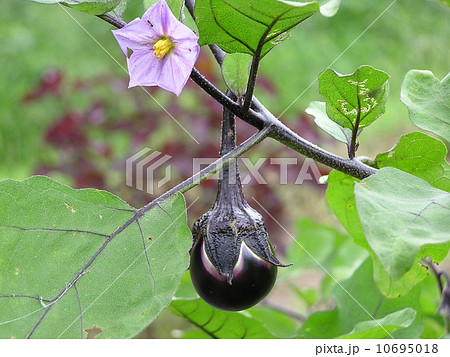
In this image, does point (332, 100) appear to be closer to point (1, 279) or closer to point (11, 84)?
point (1, 279)

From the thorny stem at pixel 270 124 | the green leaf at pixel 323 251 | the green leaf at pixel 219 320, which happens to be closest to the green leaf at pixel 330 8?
the thorny stem at pixel 270 124

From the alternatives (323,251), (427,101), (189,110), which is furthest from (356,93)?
(189,110)

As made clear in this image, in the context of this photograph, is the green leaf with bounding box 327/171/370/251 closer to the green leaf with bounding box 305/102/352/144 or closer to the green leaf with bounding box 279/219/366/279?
the green leaf with bounding box 305/102/352/144

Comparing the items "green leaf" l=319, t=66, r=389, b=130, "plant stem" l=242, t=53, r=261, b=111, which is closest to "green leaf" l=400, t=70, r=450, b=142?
"green leaf" l=319, t=66, r=389, b=130

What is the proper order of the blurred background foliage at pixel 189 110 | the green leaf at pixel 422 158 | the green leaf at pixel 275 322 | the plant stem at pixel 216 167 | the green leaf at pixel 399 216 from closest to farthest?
1. the green leaf at pixel 399 216
2. the plant stem at pixel 216 167
3. the green leaf at pixel 422 158
4. the green leaf at pixel 275 322
5. the blurred background foliage at pixel 189 110

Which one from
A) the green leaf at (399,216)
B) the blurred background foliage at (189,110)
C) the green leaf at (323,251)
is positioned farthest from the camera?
the blurred background foliage at (189,110)

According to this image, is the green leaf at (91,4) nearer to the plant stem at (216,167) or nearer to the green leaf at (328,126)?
the plant stem at (216,167)

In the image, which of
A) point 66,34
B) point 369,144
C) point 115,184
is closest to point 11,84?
point 66,34
